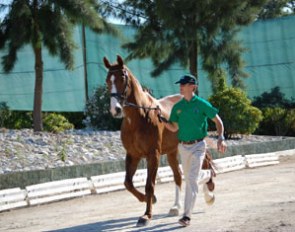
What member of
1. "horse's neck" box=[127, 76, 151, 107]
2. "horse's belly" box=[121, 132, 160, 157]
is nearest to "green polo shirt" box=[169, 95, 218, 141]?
"horse's belly" box=[121, 132, 160, 157]

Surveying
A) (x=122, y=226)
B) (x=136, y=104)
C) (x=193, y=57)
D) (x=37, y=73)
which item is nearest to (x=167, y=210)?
(x=122, y=226)

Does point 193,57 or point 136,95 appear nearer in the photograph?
point 136,95

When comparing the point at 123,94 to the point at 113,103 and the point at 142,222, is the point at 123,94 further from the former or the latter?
the point at 142,222

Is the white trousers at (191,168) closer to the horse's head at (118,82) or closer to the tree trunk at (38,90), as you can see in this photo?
the horse's head at (118,82)

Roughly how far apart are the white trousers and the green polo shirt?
123 millimetres

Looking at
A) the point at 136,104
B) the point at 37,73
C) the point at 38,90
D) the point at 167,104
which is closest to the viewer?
the point at 136,104

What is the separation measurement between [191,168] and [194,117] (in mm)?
646

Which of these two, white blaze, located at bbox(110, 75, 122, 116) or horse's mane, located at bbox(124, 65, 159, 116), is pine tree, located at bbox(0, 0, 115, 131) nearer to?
horse's mane, located at bbox(124, 65, 159, 116)

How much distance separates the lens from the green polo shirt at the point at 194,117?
7689 mm

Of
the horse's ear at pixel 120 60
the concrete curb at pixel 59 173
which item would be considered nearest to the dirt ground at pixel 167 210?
the concrete curb at pixel 59 173

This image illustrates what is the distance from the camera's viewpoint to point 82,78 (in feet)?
86.5

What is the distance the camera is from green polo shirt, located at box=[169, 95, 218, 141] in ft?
25.2

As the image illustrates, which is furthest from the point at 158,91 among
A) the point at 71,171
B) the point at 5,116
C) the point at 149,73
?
the point at 71,171

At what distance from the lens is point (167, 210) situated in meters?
9.43
